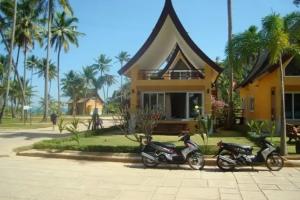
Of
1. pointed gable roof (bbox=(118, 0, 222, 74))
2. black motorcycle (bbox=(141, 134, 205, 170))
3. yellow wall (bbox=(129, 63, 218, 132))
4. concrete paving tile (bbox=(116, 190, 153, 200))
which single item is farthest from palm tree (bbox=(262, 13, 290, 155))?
yellow wall (bbox=(129, 63, 218, 132))

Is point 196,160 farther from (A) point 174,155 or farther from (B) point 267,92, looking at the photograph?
(B) point 267,92

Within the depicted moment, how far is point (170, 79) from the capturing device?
24.4 metres

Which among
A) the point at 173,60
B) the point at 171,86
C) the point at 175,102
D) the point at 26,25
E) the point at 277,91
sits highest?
the point at 26,25

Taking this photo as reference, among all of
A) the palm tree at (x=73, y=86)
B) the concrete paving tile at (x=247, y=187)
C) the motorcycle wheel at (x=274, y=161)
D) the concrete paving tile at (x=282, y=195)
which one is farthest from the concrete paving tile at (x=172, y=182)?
the palm tree at (x=73, y=86)

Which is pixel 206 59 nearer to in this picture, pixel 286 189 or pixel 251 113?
pixel 251 113

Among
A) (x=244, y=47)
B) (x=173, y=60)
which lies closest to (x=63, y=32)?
(x=173, y=60)

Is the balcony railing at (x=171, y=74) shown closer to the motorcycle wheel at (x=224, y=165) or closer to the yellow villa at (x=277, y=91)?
the yellow villa at (x=277, y=91)

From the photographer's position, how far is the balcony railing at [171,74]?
82.4ft

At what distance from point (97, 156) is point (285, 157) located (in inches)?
242

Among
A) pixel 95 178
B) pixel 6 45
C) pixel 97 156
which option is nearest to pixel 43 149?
pixel 97 156

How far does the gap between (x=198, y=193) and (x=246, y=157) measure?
12.4 feet

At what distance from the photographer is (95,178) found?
10.9 m

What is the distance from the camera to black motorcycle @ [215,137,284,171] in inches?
492

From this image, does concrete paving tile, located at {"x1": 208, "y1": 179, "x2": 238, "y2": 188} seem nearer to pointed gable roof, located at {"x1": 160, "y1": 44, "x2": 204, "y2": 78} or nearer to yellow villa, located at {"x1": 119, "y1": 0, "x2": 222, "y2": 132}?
yellow villa, located at {"x1": 119, "y1": 0, "x2": 222, "y2": 132}
